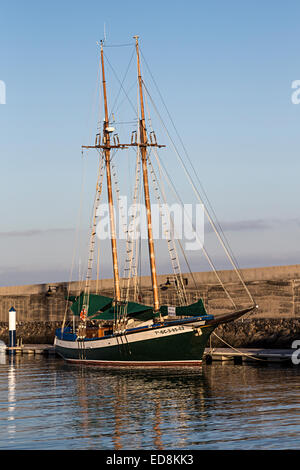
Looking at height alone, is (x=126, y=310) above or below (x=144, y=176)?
below

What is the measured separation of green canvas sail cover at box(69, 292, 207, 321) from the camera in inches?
1746

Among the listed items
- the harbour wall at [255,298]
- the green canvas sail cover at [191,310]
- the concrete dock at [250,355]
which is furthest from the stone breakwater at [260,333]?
the green canvas sail cover at [191,310]

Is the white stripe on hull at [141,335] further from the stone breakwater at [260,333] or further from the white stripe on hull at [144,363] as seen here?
the stone breakwater at [260,333]

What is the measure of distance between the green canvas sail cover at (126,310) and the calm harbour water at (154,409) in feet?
12.5

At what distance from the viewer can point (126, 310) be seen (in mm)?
47531

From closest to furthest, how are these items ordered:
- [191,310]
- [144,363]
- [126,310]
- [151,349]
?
[191,310]
[151,349]
[144,363]
[126,310]

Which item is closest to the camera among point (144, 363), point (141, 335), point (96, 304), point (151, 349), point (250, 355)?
point (250, 355)

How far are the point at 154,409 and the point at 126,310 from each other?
20.9 meters

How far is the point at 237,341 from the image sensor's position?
2064 inches

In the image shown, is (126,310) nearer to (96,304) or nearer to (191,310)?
(96,304)

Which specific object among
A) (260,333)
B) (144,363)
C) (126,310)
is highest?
(126,310)

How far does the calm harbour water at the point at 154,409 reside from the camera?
67.2ft

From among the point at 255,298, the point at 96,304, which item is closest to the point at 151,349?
the point at 96,304
